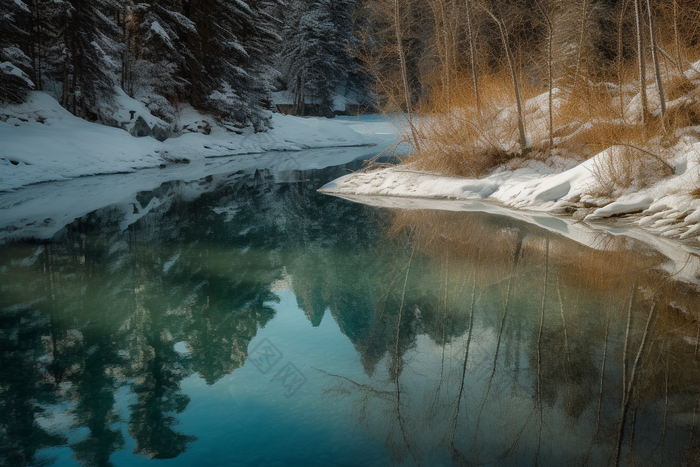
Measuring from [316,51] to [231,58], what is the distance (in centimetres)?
1312

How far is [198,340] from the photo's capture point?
4.18 m

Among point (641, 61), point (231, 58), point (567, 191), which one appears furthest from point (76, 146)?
point (641, 61)

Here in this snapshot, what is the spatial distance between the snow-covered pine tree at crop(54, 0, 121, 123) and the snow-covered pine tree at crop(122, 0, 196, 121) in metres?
2.12

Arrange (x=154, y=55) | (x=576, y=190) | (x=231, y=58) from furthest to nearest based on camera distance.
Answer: (x=231, y=58), (x=154, y=55), (x=576, y=190)

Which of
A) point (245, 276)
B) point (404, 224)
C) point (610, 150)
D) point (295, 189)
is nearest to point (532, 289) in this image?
point (245, 276)

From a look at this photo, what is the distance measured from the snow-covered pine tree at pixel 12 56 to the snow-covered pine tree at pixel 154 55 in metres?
5.40

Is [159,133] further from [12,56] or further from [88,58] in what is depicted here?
[12,56]

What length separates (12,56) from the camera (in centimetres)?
1390

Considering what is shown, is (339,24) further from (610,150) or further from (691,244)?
(691,244)

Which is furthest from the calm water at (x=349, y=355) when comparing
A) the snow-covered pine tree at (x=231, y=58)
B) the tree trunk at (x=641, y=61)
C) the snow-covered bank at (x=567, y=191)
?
the snow-covered pine tree at (x=231, y=58)

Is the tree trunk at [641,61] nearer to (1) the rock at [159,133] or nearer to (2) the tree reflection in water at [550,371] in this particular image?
(2) the tree reflection in water at [550,371]

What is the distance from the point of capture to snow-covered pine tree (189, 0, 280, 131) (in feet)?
72.0

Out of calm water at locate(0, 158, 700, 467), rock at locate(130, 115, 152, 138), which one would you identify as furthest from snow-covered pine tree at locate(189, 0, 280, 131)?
calm water at locate(0, 158, 700, 467)

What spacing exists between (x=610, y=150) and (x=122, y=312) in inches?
297
